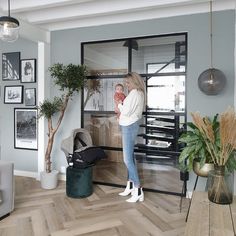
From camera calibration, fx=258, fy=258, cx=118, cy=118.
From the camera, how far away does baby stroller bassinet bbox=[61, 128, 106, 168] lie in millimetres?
3438

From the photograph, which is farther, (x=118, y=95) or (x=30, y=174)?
(x=30, y=174)

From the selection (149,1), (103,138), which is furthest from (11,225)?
(149,1)

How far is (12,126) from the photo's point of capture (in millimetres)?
4555

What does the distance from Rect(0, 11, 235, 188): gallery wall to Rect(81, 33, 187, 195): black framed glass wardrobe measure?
11 centimetres

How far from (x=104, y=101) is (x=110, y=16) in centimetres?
125

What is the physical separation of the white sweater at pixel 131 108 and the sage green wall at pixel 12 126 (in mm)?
1838

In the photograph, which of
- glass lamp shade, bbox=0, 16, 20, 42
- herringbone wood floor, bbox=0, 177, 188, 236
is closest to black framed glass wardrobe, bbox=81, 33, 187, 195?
herringbone wood floor, bbox=0, 177, 188, 236

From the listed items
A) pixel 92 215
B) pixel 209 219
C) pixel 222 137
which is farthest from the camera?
pixel 92 215

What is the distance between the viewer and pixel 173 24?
3.52 m

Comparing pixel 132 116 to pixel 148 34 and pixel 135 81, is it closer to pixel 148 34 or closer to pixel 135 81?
pixel 135 81

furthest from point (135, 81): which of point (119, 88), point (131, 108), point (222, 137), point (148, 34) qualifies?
point (222, 137)

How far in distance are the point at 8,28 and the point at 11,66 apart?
2.23 m

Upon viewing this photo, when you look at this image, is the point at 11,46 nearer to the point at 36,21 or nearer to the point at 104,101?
the point at 36,21

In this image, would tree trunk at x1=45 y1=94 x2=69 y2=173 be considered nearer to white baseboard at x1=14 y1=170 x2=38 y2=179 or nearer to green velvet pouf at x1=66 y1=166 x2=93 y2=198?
green velvet pouf at x1=66 y1=166 x2=93 y2=198
